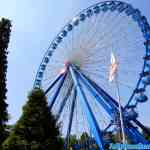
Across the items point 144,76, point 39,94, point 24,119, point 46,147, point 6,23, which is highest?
point 6,23

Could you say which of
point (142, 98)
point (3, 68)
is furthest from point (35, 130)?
point (142, 98)

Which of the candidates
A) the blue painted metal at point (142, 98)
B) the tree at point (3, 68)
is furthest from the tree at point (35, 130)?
the blue painted metal at point (142, 98)

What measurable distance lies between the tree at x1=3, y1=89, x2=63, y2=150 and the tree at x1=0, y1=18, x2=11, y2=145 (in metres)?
3.80

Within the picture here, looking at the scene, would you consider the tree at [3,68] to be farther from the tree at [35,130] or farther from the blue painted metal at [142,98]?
the blue painted metal at [142,98]

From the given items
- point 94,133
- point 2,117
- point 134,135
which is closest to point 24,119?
point 2,117

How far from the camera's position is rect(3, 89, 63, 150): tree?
17.4 m

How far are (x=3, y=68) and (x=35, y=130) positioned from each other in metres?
6.90

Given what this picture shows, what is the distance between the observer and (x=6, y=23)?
24.5 m

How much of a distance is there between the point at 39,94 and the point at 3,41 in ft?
22.5

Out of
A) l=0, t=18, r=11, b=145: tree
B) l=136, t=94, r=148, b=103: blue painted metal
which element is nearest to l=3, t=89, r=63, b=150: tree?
l=0, t=18, r=11, b=145: tree

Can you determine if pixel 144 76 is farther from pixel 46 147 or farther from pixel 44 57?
pixel 46 147

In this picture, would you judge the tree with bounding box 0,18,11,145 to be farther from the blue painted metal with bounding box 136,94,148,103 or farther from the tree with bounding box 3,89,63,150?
the blue painted metal with bounding box 136,94,148,103

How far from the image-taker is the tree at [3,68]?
861 inches

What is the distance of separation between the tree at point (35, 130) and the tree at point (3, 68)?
3804 mm
